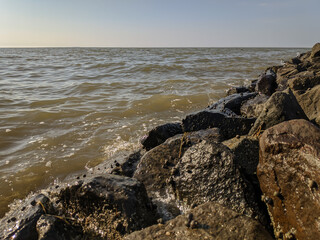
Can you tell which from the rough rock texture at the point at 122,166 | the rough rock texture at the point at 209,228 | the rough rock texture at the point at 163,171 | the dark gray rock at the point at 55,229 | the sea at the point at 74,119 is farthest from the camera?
the sea at the point at 74,119

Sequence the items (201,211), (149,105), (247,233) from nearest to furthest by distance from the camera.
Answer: (247,233) < (201,211) < (149,105)

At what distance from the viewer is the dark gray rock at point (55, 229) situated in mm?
2338

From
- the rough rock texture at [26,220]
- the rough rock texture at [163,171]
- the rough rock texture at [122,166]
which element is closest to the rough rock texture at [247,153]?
the rough rock texture at [163,171]

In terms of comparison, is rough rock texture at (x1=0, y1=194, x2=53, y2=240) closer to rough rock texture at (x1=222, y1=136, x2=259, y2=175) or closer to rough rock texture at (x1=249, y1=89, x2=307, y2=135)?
rough rock texture at (x1=222, y1=136, x2=259, y2=175)

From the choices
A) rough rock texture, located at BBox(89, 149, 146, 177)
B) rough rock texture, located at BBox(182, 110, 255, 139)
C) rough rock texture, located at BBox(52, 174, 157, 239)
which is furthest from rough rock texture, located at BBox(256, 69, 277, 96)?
rough rock texture, located at BBox(52, 174, 157, 239)

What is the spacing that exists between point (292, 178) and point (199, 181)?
98cm

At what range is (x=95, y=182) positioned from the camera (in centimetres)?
260

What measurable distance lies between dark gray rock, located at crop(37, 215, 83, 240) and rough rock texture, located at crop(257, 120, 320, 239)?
1.99 metres

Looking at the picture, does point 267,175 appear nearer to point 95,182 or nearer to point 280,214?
point 280,214

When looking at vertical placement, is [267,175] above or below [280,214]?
above

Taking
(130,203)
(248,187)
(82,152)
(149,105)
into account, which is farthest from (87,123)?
(248,187)

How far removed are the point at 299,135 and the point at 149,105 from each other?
6.39 metres

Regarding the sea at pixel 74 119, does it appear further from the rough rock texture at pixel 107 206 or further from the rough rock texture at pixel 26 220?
the rough rock texture at pixel 107 206

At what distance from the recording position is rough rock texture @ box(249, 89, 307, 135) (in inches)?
142
